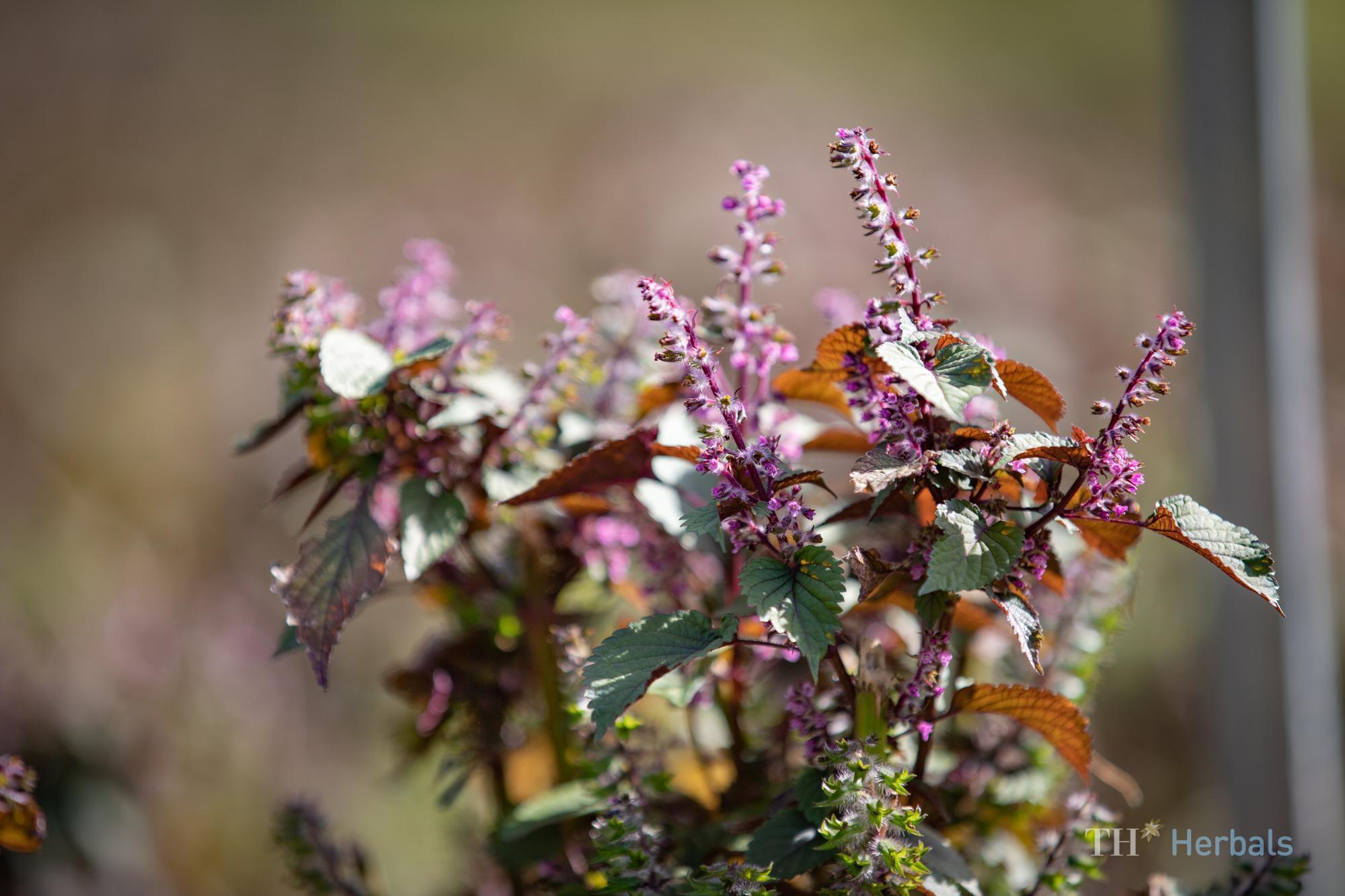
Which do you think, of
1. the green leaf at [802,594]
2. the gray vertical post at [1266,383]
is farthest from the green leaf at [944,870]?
the gray vertical post at [1266,383]

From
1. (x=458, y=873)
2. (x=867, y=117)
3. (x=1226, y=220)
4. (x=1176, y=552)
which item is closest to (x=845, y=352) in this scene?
(x=458, y=873)

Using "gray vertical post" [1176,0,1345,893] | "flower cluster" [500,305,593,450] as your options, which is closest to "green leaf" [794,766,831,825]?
"flower cluster" [500,305,593,450]

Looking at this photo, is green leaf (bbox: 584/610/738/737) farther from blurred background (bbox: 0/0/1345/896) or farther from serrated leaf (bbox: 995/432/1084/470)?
blurred background (bbox: 0/0/1345/896)

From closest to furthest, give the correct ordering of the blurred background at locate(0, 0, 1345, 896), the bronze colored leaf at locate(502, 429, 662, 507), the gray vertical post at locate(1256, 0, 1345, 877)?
1. the bronze colored leaf at locate(502, 429, 662, 507)
2. the gray vertical post at locate(1256, 0, 1345, 877)
3. the blurred background at locate(0, 0, 1345, 896)

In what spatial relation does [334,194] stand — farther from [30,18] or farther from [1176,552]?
[1176,552]

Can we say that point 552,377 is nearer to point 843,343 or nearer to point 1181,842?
point 843,343

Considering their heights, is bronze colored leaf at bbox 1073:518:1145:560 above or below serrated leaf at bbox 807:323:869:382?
below

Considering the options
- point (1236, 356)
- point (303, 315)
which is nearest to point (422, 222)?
point (1236, 356)

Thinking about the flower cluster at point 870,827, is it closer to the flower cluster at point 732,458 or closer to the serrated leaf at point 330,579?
the flower cluster at point 732,458
